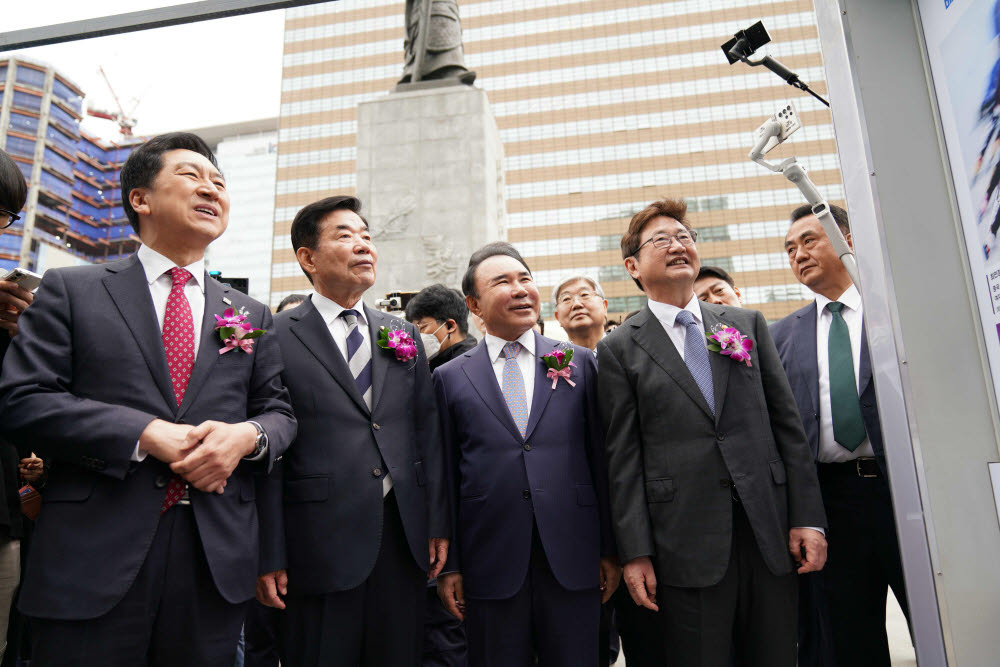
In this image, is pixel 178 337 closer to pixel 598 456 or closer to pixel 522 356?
pixel 522 356

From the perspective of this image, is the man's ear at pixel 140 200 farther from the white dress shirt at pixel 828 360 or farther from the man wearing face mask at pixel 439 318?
the white dress shirt at pixel 828 360

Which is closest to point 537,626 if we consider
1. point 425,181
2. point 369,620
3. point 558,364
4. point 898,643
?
point 369,620

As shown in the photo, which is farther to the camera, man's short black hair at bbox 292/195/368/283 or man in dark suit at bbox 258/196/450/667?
man's short black hair at bbox 292/195/368/283

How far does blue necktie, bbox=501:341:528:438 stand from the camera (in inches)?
88.7

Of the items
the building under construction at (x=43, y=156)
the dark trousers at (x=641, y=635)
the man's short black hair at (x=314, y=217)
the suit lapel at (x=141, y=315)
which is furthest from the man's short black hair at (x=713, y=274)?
the building under construction at (x=43, y=156)

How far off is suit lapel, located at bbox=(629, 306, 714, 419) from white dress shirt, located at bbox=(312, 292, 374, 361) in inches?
41.1

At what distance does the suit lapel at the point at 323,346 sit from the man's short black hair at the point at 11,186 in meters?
0.96

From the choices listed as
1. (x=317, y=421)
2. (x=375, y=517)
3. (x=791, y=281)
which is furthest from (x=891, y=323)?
(x=791, y=281)

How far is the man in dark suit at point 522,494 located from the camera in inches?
78.4

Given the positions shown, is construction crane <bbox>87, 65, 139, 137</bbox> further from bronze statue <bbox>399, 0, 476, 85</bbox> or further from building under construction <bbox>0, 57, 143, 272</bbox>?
bronze statue <bbox>399, 0, 476, 85</bbox>

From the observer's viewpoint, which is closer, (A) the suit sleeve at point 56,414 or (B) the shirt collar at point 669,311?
(A) the suit sleeve at point 56,414

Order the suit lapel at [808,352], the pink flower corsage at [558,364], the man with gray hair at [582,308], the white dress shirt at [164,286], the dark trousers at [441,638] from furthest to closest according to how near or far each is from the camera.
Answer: the man with gray hair at [582,308] < the dark trousers at [441,638] < the suit lapel at [808,352] < the pink flower corsage at [558,364] < the white dress shirt at [164,286]

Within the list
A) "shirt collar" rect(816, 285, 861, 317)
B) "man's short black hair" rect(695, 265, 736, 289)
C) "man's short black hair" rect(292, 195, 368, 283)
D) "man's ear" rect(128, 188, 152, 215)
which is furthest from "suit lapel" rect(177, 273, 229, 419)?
"man's short black hair" rect(695, 265, 736, 289)

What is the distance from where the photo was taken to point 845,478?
7.86 feet
